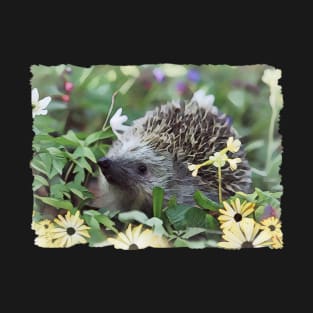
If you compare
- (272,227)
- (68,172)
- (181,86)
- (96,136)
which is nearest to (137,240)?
(68,172)

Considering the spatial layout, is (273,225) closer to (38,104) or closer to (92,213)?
(92,213)

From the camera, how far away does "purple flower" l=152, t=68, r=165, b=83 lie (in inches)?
171

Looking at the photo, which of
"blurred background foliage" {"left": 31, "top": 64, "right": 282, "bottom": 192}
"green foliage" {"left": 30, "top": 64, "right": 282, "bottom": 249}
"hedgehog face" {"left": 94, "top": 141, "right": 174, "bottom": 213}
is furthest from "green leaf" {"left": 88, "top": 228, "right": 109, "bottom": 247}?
"blurred background foliage" {"left": 31, "top": 64, "right": 282, "bottom": 192}

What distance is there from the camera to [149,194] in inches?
169

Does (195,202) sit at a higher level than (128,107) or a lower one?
lower

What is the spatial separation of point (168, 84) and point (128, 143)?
0.52m

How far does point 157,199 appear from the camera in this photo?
4273 mm

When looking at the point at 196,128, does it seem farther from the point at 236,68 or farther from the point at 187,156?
the point at 236,68

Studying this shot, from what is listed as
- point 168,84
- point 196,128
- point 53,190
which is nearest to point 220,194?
point 196,128

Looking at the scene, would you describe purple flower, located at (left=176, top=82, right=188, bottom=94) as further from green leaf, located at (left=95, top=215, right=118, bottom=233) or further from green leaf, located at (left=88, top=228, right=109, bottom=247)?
green leaf, located at (left=88, top=228, right=109, bottom=247)

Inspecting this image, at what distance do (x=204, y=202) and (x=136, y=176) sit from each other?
20.6 inches

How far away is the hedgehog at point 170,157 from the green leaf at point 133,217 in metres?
0.04

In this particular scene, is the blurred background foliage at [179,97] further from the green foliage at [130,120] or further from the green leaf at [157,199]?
the green leaf at [157,199]

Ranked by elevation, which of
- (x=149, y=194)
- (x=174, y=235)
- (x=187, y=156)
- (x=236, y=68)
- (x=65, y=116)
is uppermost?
(x=236, y=68)
